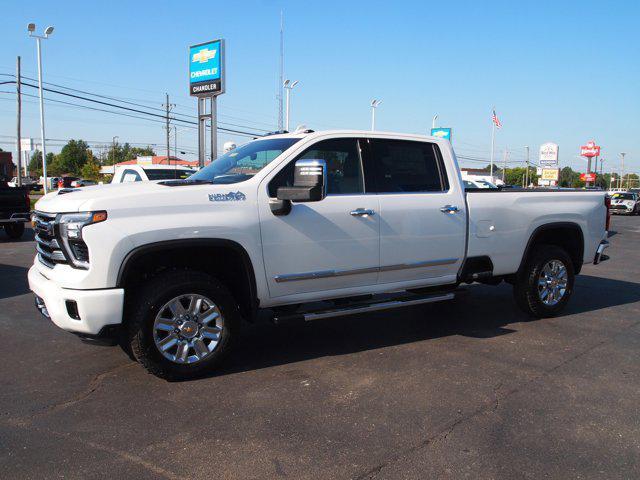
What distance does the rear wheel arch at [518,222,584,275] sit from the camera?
6316mm

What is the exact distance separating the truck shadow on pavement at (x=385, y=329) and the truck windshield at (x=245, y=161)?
161 centimetres

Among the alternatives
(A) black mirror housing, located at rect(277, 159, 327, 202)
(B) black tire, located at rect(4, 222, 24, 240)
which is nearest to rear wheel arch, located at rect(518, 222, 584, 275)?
(A) black mirror housing, located at rect(277, 159, 327, 202)

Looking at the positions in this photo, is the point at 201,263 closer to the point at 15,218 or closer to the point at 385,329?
the point at 385,329

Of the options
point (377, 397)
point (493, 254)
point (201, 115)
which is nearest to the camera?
point (377, 397)

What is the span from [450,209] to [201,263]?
2496mm

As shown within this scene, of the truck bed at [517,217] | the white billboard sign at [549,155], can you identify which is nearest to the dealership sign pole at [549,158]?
the white billboard sign at [549,155]

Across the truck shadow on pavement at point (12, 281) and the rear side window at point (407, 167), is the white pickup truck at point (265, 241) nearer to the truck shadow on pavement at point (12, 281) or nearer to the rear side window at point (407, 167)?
the rear side window at point (407, 167)

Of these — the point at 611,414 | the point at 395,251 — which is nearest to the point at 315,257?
the point at 395,251

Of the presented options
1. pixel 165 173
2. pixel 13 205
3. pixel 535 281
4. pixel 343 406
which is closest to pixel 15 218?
pixel 13 205

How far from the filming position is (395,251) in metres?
5.24

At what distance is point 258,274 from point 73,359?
191cm

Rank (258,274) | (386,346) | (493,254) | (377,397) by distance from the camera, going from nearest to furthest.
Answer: (377,397) < (258,274) < (386,346) < (493,254)

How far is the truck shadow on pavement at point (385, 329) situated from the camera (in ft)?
16.9

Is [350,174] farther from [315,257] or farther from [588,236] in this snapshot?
[588,236]
